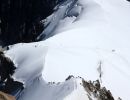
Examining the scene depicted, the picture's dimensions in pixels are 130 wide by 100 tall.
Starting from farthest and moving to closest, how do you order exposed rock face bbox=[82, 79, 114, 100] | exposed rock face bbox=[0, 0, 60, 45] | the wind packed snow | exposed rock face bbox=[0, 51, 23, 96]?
exposed rock face bbox=[0, 0, 60, 45] → exposed rock face bbox=[0, 51, 23, 96] → the wind packed snow → exposed rock face bbox=[82, 79, 114, 100]

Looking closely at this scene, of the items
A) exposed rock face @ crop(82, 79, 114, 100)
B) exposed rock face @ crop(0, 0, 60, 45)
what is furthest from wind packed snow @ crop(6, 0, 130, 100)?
exposed rock face @ crop(0, 0, 60, 45)

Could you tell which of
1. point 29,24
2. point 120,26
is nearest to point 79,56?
point 120,26

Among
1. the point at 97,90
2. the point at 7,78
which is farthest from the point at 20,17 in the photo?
the point at 97,90

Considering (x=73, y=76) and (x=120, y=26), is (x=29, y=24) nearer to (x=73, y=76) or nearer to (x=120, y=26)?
(x=120, y=26)

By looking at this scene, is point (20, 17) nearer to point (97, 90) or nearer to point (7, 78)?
point (7, 78)

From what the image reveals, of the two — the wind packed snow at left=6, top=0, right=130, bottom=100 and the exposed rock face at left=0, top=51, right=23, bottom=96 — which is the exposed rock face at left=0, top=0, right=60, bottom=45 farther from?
the exposed rock face at left=0, top=51, right=23, bottom=96

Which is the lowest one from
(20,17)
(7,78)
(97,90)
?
(20,17)

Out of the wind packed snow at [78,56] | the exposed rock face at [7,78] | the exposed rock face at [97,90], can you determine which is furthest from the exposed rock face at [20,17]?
the exposed rock face at [97,90]
